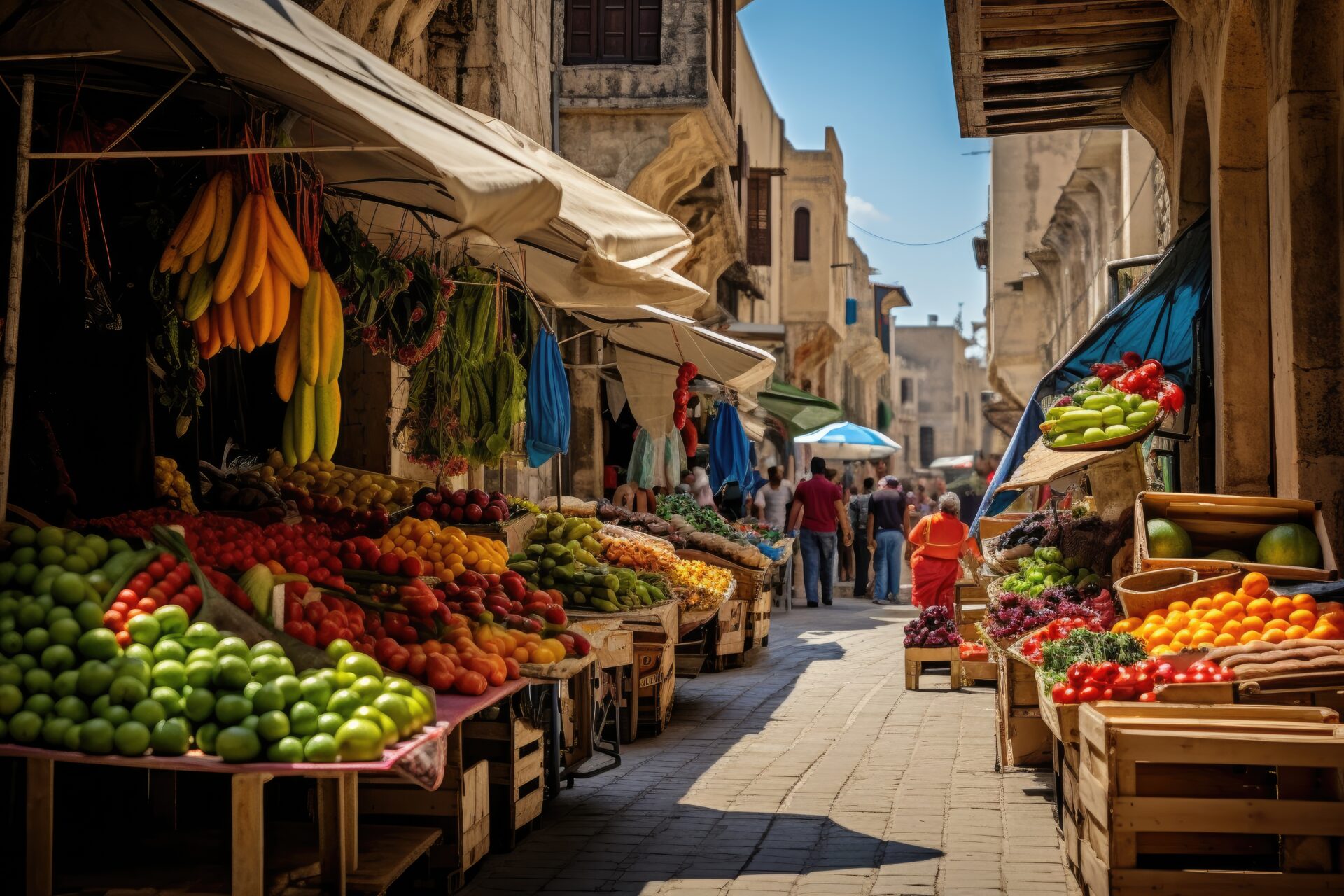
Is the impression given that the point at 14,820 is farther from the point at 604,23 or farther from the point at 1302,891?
the point at 604,23

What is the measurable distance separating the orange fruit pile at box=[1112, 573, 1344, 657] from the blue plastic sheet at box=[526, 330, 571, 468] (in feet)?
13.6

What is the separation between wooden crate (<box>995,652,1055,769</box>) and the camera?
24.3ft

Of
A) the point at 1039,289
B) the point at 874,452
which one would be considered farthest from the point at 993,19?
the point at 1039,289

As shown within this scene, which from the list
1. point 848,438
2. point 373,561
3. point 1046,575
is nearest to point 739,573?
point 1046,575

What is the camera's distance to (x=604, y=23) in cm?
1534

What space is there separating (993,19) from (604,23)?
661 cm

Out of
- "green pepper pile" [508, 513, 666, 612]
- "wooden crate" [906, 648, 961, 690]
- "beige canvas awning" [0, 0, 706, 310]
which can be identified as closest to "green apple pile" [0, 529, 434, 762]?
"beige canvas awning" [0, 0, 706, 310]

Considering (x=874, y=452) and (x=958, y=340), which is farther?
(x=958, y=340)

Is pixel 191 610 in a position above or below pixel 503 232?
below

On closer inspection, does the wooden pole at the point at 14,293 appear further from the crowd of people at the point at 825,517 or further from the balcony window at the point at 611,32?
the balcony window at the point at 611,32

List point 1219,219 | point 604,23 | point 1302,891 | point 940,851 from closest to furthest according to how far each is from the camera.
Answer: point 1302,891
point 940,851
point 1219,219
point 604,23

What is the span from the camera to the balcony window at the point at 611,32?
1525 cm

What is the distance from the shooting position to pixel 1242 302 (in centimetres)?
862

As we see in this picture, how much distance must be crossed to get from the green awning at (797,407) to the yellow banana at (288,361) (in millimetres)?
14811
